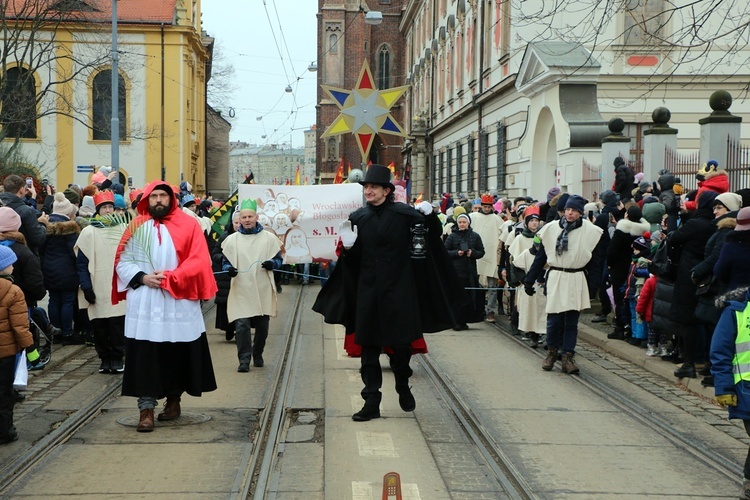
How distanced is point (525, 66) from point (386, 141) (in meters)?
49.8

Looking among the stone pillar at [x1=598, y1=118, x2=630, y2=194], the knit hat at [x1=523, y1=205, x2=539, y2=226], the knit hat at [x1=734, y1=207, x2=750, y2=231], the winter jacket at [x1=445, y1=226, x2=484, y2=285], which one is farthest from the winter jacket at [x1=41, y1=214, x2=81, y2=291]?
the stone pillar at [x1=598, y1=118, x2=630, y2=194]

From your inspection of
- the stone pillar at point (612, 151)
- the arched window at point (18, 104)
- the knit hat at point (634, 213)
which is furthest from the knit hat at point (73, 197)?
the arched window at point (18, 104)

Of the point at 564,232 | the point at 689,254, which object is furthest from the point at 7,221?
the point at 689,254

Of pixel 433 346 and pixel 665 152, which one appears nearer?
pixel 433 346

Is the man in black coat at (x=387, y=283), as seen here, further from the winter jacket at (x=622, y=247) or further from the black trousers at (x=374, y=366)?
the winter jacket at (x=622, y=247)

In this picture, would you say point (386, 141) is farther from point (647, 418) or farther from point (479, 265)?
point (647, 418)

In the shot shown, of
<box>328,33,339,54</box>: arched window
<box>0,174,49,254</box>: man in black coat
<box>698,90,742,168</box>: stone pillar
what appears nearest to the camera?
<box>0,174,49,254</box>: man in black coat

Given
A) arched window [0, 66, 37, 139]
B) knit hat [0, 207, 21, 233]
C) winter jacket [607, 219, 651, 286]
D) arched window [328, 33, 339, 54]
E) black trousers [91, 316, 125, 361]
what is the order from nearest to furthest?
knit hat [0, 207, 21, 233]
black trousers [91, 316, 125, 361]
winter jacket [607, 219, 651, 286]
arched window [0, 66, 37, 139]
arched window [328, 33, 339, 54]

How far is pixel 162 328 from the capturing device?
314 inches

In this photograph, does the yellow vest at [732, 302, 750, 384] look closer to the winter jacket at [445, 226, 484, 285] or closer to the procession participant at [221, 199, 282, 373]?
the procession participant at [221, 199, 282, 373]

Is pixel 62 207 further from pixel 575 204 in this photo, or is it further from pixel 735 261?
pixel 735 261

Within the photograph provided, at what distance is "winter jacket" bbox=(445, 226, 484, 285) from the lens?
15.3 metres

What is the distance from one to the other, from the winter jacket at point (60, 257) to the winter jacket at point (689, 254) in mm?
6847

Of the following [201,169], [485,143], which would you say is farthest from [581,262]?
[201,169]
